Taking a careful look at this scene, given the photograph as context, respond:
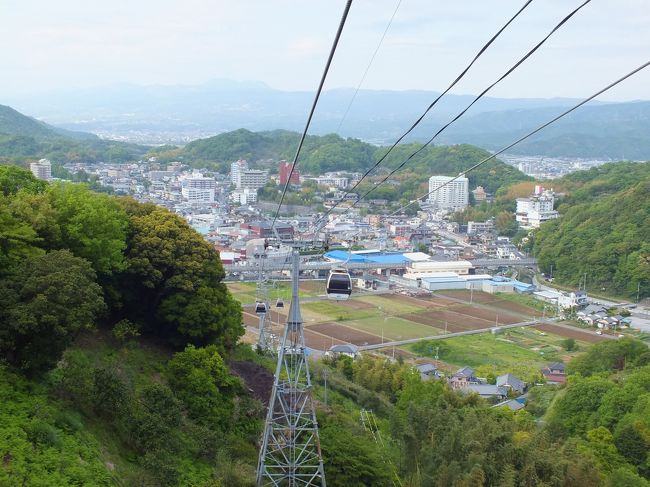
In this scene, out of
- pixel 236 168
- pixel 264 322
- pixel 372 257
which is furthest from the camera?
pixel 236 168

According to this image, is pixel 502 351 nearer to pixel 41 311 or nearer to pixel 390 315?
pixel 390 315

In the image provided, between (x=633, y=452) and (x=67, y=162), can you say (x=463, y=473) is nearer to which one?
(x=633, y=452)

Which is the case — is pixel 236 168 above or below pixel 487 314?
above

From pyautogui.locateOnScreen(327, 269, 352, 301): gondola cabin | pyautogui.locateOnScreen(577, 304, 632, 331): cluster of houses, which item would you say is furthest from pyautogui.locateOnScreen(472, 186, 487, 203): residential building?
pyautogui.locateOnScreen(327, 269, 352, 301): gondola cabin

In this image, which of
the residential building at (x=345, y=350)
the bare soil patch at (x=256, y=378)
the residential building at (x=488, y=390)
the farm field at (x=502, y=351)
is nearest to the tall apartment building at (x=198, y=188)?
the farm field at (x=502, y=351)

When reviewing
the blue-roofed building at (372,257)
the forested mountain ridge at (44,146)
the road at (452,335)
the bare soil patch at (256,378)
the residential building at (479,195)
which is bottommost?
the road at (452,335)

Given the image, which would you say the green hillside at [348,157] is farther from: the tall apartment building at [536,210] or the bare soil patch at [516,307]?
the bare soil patch at [516,307]

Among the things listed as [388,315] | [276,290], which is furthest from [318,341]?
[276,290]
